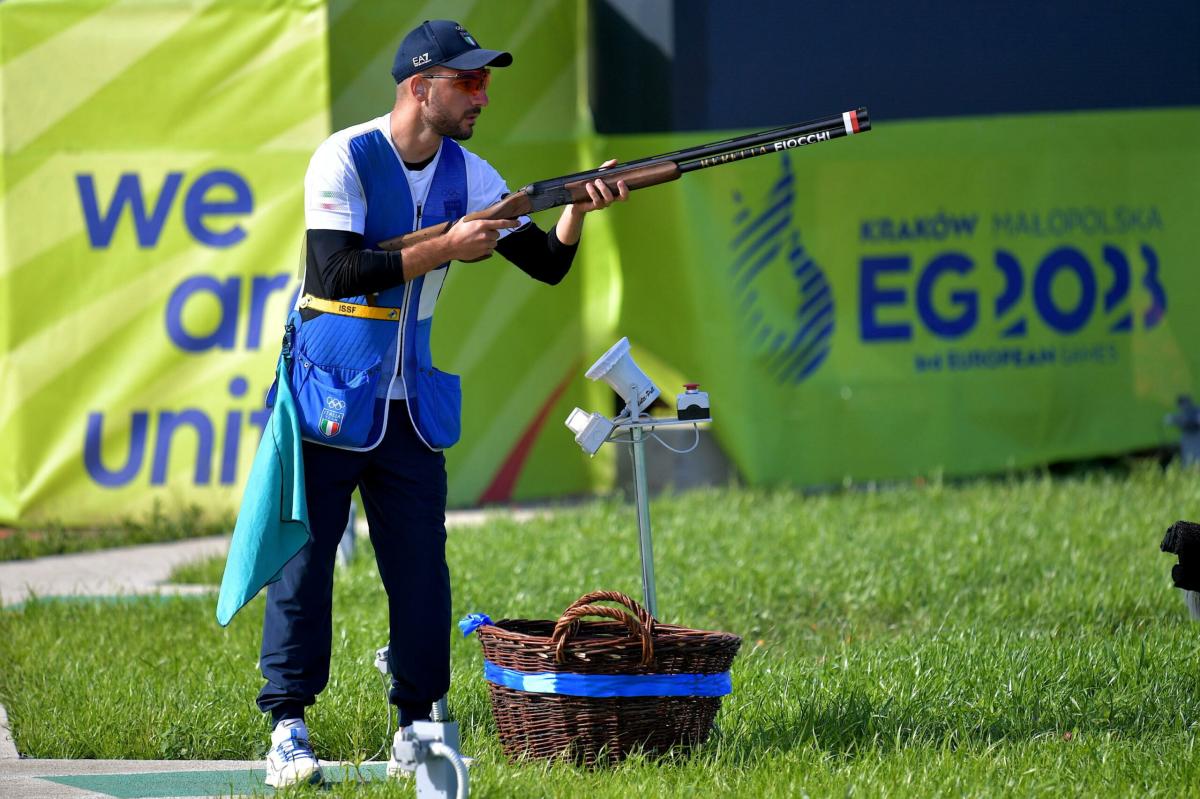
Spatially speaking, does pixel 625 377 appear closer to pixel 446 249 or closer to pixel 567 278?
pixel 446 249

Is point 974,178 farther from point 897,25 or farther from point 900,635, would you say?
point 900,635

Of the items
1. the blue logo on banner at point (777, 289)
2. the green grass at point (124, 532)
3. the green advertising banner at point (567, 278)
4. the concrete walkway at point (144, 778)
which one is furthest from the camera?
the blue logo on banner at point (777, 289)

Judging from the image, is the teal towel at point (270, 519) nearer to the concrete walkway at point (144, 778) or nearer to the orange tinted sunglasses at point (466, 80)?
the concrete walkway at point (144, 778)

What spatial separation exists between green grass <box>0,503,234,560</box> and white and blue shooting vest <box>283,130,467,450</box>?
482cm

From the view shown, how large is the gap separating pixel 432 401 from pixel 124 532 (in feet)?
17.0

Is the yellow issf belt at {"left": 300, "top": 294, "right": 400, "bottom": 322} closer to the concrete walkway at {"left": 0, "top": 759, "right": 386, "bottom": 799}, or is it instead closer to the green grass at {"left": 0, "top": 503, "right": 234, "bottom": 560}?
the concrete walkway at {"left": 0, "top": 759, "right": 386, "bottom": 799}

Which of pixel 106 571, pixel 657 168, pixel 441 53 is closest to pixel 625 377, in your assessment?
pixel 657 168

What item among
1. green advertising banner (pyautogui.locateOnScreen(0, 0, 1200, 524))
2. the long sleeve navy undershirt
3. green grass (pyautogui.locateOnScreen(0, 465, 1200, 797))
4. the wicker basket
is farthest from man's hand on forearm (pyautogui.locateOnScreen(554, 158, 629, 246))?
green advertising banner (pyautogui.locateOnScreen(0, 0, 1200, 524))

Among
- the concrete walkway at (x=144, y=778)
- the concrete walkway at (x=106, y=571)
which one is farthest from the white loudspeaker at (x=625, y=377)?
the concrete walkway at (x=106, y=571)

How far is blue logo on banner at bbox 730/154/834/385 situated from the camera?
9984mm

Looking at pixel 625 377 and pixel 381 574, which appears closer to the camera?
pixel 381 574

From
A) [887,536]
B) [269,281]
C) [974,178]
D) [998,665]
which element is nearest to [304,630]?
[998,665]

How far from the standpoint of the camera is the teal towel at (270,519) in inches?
177

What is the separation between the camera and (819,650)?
645 cm
